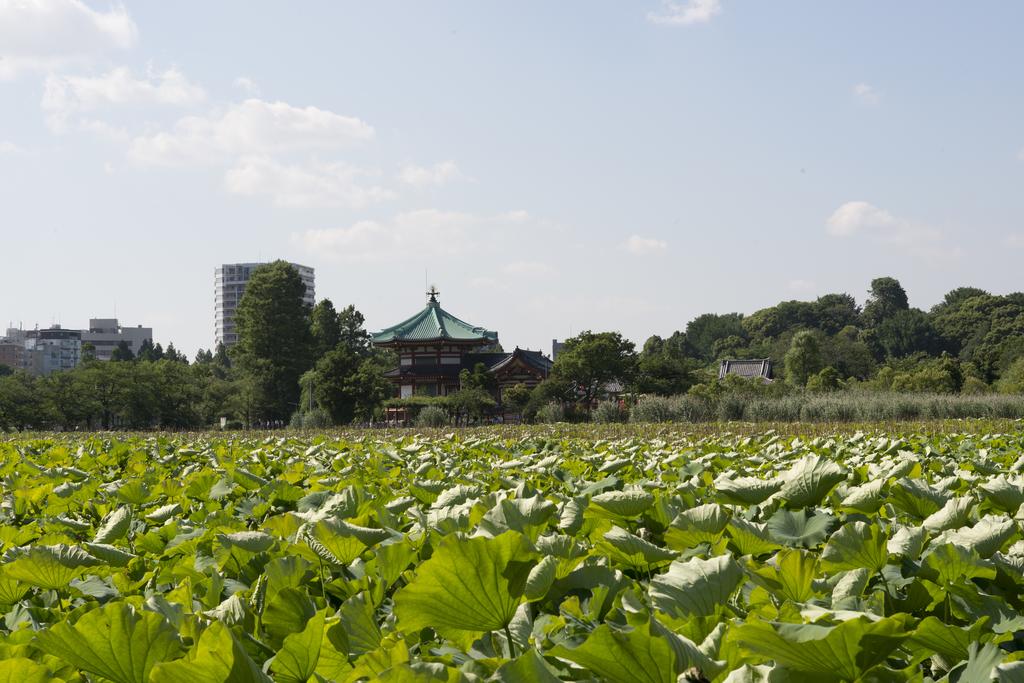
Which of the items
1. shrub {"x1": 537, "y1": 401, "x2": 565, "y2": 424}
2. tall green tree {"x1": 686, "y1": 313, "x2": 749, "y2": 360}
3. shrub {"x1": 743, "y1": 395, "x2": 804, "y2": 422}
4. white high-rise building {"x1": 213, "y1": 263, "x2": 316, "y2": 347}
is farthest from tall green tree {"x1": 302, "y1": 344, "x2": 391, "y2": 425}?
white high-rise building {"x1": 213, "y1": 263, "x2": 316, "y2": 347}

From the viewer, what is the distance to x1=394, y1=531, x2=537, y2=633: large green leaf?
3.14 ft

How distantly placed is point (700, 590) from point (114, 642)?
2.13 ft

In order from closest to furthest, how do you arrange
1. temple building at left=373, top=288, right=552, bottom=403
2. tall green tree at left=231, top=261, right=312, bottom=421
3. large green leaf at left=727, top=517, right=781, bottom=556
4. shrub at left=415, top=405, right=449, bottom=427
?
1. large green leaf at left=727, top=517, right=781, bottom=556
2. shrub at left=415, top=405, right=449, bottom=427
3. temple building at left=373, top=288, right=552, bottom=403
4. tall green tree at left=231, top=261, right=312, bottom=421

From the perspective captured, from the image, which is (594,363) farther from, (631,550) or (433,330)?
(631,550)

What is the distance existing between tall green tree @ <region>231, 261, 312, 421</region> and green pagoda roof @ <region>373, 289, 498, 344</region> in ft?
25.5

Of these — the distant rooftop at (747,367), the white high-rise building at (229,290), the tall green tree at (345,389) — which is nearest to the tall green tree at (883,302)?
the distant rooftop at (747,367)

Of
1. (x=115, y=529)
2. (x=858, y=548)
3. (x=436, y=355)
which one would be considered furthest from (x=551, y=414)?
(x=858, y=548)

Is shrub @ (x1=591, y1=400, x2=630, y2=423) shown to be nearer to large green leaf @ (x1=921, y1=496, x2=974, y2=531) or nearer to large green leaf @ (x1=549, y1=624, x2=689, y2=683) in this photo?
large green leaf @ (x1=921, y1=496, x2=974, y2=531)

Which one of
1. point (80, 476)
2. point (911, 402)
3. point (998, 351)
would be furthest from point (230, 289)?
point (80, 476)

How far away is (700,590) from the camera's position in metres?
1.16

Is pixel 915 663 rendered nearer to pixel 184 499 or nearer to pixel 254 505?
pixel 254 505

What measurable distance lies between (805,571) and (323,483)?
6.72ft

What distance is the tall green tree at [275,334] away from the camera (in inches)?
1882

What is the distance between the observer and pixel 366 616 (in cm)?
115
